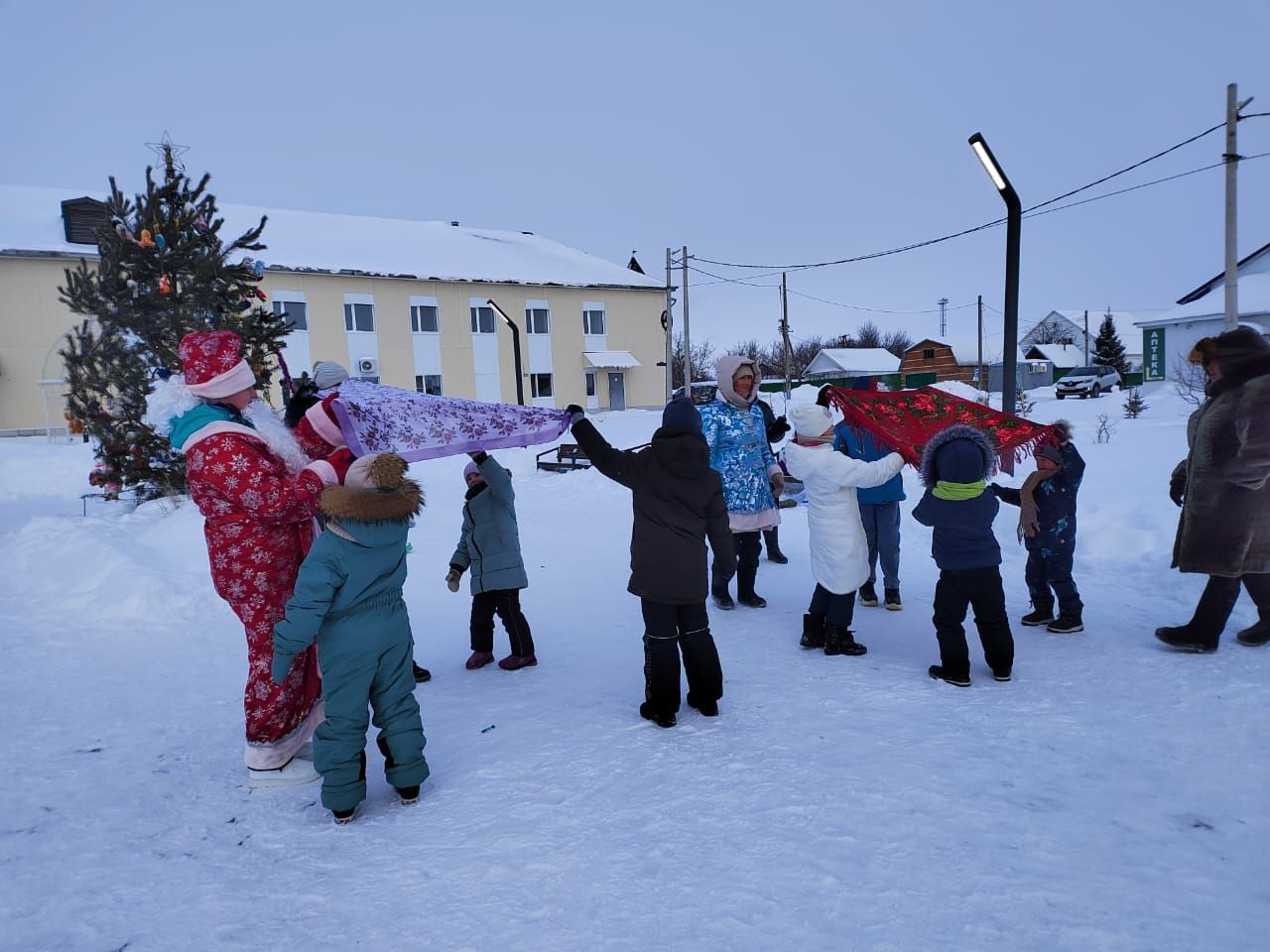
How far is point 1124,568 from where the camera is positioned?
673cm

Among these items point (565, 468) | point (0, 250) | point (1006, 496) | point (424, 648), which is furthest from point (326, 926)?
point (0, 250)

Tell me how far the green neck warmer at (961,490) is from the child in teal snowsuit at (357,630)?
3086 millimetres

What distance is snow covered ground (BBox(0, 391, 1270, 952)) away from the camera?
8.55ft

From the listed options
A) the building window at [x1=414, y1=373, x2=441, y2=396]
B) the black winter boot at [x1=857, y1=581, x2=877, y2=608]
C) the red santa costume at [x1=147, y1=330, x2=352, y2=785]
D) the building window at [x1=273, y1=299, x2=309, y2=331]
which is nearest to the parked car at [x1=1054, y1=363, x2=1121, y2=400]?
the building window at [x1=414, y1=373, x2=441, y2=396]

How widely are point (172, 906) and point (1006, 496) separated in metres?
5.37

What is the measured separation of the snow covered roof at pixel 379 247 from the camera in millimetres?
29406

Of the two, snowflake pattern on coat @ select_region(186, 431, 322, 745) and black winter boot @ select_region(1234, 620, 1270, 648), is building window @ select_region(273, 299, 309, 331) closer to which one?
snowflake pattern on coat @ select_region(186, 431, 322, 745)

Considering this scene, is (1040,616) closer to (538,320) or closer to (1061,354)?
(538,320)

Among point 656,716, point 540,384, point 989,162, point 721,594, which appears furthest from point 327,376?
point 540,384

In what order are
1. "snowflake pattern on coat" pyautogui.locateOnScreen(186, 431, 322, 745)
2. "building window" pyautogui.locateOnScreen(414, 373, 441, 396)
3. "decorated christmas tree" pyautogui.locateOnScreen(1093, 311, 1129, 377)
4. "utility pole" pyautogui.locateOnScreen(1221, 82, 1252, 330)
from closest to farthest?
"snowflake pattern on coat" pyautogui.locateOnScreen(186, 431, 322, 745) < "utility pole" pyautogui.locateOnScreen(1221, 82, 1252, 330) < "building window" pyautogui.locateOnScreen(414, 373, 441, 396) < "decorated christmas tree" pyautogui.locateOnScreen(1093, 311, 1129, 377)

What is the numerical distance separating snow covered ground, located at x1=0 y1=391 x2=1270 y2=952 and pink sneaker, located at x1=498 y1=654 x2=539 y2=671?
0.10 m

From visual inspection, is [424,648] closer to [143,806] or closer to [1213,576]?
[143,806]

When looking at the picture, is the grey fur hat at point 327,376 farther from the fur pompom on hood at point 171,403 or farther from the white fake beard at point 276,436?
the fur pompom on hood at point 171,403

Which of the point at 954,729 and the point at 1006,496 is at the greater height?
the point at 1006,496
